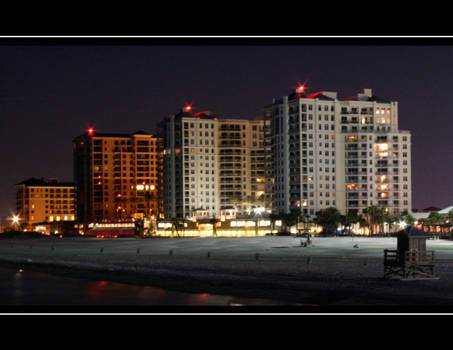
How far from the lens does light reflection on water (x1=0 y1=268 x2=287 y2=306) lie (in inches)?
884

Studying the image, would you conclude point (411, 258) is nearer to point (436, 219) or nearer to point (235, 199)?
point (436, 219)

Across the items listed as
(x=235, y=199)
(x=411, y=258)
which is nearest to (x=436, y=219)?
(x=235, y=199)

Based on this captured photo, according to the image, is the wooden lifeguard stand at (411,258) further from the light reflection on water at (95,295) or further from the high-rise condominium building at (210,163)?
the high-rise condominium building at (210,163)

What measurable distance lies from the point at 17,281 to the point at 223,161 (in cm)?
14407

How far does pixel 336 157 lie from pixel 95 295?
127 m

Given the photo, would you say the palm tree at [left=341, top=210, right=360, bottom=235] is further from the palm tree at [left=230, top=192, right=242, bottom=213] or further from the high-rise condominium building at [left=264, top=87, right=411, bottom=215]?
the palm tree at [left=230, top=192, right=242, bottom=213]

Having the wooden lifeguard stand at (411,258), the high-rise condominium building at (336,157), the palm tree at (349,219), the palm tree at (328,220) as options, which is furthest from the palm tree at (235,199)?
the wooden lifeguard stand at (411,258)

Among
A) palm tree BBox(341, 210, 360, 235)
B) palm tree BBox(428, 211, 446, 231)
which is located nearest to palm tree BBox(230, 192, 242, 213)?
palm tree BBox(341, 210, 360, 235)

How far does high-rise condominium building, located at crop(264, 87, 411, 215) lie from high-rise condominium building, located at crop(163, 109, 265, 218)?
78.5ft

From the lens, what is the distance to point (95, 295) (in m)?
24.6

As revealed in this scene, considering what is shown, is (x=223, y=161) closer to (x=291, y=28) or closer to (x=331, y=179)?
(x=331, y=179)

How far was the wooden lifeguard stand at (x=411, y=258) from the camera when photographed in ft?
90.2

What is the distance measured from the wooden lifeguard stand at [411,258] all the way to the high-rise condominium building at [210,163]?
137 meters

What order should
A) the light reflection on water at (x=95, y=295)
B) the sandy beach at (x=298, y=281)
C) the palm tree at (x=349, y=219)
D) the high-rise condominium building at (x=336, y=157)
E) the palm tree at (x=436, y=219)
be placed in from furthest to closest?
the high-rise condominium building at (x=336, y=157), the palm tree at (x=349, y=219), the palm tree at (x=436, y=219), the sandy beach at (x=298, y=281), the light reflection on water at (x=95, y=295)
